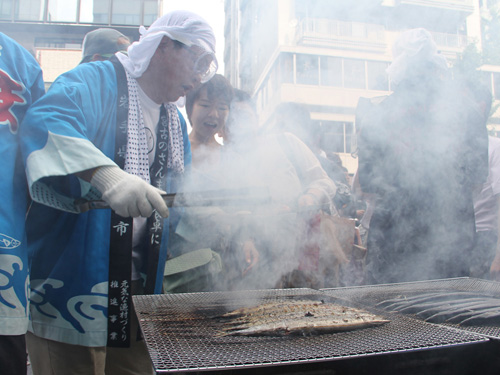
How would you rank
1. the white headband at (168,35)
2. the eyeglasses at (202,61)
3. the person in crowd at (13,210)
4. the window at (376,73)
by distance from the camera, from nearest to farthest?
1. the person in crowd at (13,210)
2. the white headband at (168,35)
3. the eyeglasses at (202,61)
4. the window at (376,73)

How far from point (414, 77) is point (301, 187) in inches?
55.1

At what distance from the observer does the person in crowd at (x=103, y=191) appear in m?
1.71

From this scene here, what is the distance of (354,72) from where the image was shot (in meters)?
4.50

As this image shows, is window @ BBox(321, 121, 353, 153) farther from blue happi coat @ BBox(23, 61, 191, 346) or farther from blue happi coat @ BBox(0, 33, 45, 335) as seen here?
blue happi coat @ BBox(0, 33, 45, 335)

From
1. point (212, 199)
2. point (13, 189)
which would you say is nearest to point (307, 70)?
point (212, 199)

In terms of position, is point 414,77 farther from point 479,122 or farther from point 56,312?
point 56,312

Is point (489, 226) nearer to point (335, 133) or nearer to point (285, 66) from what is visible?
point (285, 66)

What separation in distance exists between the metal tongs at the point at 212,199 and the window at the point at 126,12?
6242 millimetres

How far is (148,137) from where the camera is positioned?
2.37 meters

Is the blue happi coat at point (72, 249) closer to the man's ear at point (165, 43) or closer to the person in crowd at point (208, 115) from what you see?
the man's ear at point (165, 43)

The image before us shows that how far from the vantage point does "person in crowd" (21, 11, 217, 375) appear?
5.60ft

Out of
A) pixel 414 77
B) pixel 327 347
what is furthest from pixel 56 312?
pixel 414 77

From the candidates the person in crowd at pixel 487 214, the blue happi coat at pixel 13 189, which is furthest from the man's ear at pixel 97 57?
the person in crowd at pixel 487 214

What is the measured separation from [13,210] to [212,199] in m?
0.92
